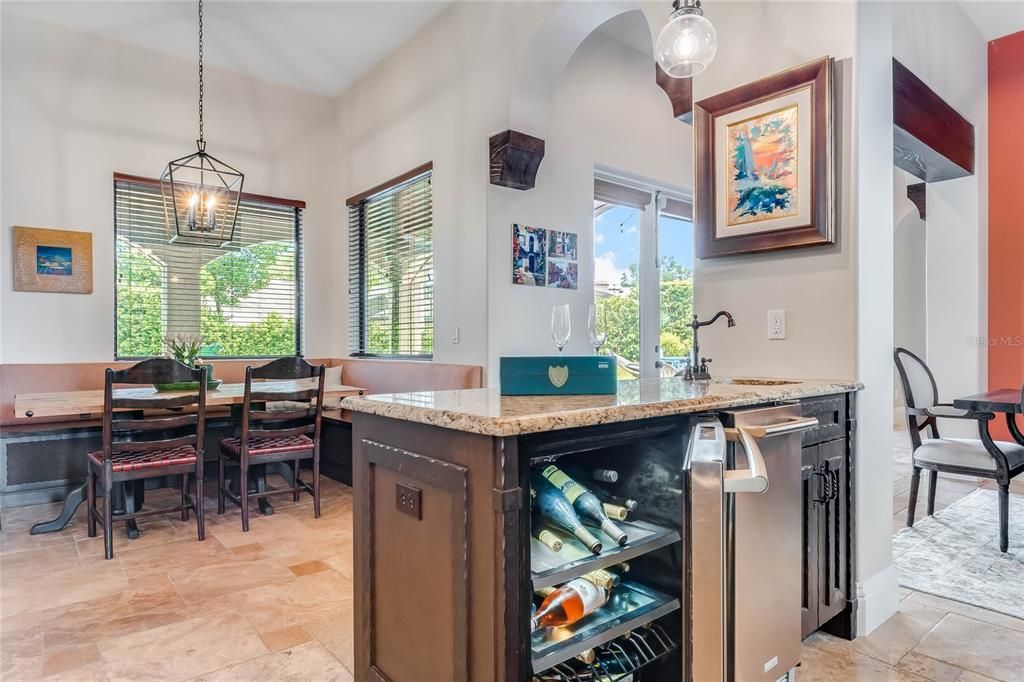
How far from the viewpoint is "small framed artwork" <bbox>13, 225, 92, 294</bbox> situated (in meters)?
3.89

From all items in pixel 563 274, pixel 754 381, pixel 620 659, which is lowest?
pixel 620 659

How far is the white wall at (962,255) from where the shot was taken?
439 cm

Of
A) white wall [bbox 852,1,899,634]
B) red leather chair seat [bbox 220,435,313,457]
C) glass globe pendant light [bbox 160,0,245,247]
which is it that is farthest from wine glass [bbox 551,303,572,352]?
glass globe pendant light [bbox 160,0,245,247]

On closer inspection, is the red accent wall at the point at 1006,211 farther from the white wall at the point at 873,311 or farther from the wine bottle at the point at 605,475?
the wine bottle at the point at 605,475

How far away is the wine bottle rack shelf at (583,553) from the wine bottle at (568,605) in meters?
0.07

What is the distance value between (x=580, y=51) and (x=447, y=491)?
3.77 meters

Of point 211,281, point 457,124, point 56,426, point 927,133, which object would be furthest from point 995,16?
point 56,426

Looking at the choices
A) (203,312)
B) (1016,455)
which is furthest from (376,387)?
(1016,455)

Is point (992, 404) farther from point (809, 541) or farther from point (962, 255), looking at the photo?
point (962, 255)

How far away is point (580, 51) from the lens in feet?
13.5

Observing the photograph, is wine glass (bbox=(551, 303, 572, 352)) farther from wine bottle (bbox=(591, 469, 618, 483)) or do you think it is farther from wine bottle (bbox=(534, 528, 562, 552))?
wine bottle (bbox=(534, 528, 562, 552))

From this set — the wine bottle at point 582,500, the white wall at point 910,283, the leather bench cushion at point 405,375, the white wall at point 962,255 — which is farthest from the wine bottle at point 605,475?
the white wall at point 910,283

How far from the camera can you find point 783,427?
1612 millimetres

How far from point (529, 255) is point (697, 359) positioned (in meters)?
1.68
